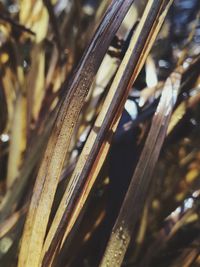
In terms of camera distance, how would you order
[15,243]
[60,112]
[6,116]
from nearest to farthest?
[60,112] → [15,243] → [6,116]

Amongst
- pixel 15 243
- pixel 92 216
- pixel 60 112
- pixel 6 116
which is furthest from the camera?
pixel 6 116

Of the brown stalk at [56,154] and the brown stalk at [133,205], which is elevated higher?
the brown stalk at [56,154]

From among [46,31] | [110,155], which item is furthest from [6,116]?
[110,155]

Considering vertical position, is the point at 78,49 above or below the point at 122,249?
above

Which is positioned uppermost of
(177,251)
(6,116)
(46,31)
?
(46,31)

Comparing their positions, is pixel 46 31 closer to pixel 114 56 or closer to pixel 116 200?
pixel 114 56

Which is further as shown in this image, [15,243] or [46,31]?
[46,31]

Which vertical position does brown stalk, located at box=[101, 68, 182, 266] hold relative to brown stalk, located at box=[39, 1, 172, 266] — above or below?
below

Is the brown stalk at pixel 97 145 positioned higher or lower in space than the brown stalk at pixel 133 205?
higher
